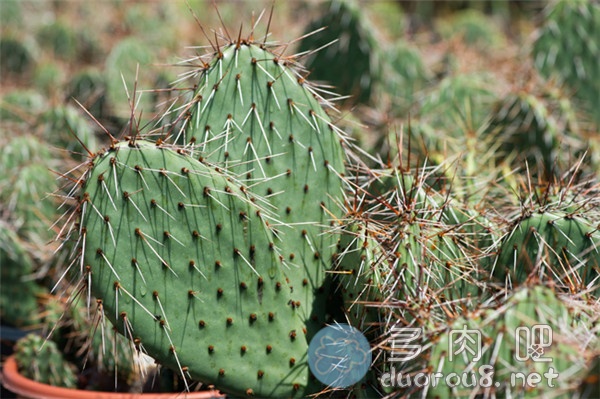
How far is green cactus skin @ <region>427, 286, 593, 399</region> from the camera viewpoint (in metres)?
1.70

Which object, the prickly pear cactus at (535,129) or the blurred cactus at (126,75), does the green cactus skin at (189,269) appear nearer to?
the prickly pear cactus at (535,129)

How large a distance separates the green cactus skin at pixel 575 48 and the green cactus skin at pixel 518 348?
300 centimetres

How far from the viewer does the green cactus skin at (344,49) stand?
449 centimetres

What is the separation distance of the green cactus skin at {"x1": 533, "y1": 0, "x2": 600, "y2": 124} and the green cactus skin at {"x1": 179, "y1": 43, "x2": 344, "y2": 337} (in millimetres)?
2467

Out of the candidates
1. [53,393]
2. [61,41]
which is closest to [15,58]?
[61,41]

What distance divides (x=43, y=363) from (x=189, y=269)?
3.86ft

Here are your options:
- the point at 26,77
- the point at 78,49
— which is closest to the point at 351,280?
the point at 26,77

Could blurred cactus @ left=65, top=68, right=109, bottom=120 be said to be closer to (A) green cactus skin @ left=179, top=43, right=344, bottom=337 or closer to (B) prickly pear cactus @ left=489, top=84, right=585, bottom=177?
(B) prickly pear cactus @ left=489, top=84, right=585, bottom=177

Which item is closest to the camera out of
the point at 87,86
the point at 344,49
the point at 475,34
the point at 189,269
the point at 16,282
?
the point at 189,269

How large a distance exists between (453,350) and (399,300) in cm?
34

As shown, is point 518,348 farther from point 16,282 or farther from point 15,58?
point 15,58

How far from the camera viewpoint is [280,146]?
8.00 ft

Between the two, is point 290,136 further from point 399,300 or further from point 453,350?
point 453,350

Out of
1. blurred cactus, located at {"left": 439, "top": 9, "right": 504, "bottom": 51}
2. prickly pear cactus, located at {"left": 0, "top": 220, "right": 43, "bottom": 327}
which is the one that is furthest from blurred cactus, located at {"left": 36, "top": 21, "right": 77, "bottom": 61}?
prickly pear cactus, located at {"left": 0, "top": 220, "right": 43, "bottom": 327}
